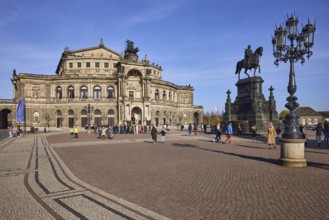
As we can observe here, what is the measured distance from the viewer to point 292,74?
1191cm

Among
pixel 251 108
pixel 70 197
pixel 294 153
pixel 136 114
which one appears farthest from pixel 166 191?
pixel 136 114

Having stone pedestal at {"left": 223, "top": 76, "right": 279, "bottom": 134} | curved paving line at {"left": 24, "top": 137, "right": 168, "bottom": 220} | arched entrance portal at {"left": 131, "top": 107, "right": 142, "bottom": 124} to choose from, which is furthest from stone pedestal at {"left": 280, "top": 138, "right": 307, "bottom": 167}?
arched entrance portal at {"left": 131, "top": 107, "right": 142, "bottom": 124}

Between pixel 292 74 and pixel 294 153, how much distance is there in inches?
151

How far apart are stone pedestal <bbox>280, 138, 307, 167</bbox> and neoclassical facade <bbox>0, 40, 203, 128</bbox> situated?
5134 centimetres

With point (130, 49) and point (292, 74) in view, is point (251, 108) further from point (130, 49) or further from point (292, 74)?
point (130, 49)

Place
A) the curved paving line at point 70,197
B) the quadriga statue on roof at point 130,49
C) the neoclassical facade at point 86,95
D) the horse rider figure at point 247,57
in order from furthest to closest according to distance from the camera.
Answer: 1. the quadriga statue on roof at point 130,49
2. the neoclassical facade at point 86,95
3. the horse rider figure at point 247,57
4. the curved paving line at point 70,197

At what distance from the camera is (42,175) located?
972 centimetres

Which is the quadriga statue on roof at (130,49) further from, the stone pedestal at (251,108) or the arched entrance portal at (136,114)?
the stone pedestal at (251,108)

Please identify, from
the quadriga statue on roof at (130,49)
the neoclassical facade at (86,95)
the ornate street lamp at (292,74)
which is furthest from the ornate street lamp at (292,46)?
the quadriga statue on roof at (130,49)

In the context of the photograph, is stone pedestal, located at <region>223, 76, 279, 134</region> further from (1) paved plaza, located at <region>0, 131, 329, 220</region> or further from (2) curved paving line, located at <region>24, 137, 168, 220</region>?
(2) curved paving line, located at <region>24, 137, 168, 220</region>

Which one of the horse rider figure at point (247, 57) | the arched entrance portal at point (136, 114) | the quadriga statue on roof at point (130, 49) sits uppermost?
the quadriga statue on roof at point (130, 49)

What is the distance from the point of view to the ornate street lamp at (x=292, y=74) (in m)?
10.7

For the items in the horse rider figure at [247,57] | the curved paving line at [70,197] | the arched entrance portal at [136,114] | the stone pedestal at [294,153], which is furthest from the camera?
the arched entrance portal at [136,114]

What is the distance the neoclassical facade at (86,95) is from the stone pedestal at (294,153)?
5134 cm
